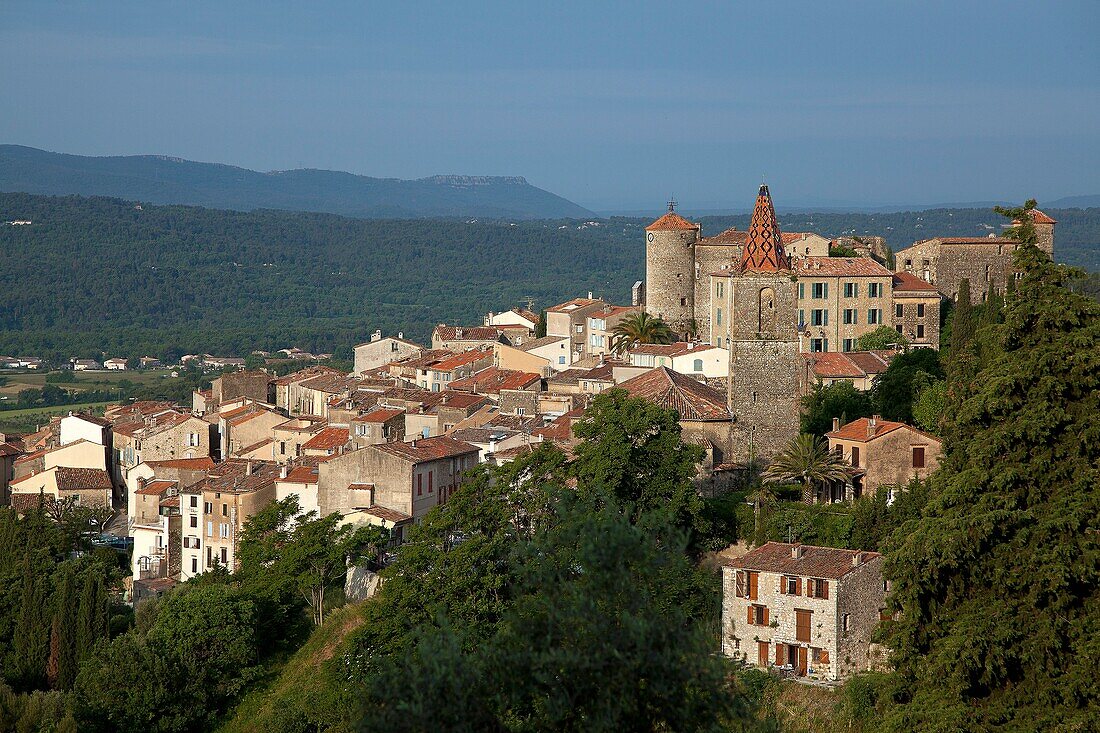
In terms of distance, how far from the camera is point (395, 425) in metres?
43.5

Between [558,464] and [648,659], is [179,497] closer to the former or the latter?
[558,464]

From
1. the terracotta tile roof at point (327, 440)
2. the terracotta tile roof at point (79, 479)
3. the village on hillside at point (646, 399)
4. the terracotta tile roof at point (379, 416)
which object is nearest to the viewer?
the village on hillside at point (646, 399)

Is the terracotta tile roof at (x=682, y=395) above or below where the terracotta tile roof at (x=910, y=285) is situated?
below

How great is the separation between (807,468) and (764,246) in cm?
527

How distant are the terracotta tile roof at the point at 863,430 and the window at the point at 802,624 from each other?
21.9 feet

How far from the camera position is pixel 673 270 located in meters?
51.3

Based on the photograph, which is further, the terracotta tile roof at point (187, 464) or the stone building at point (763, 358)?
the terracotta tile roof at point (187, 464)

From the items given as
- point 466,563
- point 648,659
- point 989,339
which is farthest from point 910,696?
point 466,563

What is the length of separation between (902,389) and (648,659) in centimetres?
2516

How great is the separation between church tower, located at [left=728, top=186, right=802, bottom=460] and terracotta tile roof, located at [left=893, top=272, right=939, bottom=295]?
623 inches

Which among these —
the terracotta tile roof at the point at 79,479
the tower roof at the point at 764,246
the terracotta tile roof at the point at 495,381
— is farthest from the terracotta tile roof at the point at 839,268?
the terracotta tile roof at the point at 79,479

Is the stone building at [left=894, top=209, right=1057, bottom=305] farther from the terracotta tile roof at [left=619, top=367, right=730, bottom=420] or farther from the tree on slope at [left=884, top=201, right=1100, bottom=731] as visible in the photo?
the tree on slope at [left=884, top=201, right=1100, bottom=731]

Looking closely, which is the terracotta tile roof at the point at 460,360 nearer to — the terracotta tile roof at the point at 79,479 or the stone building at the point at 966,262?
A: the terracotta tile roof at the point at 79,479

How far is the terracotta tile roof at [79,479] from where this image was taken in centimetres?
4828
